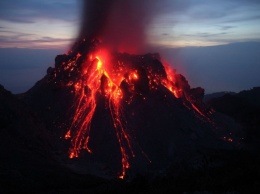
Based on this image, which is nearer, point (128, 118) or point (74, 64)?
point (128, 118)

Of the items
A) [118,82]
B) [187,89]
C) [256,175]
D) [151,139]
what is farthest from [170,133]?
[256,175]

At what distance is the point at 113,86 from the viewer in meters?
54.9

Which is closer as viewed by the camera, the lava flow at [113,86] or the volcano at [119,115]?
the volcano at [119,115]

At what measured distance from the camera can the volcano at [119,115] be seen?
46938 mm

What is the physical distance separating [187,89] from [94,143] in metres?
20.4

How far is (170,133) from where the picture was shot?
50.4m

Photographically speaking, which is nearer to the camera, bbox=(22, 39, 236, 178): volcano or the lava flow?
bbox=(22, 39, 236, 178): volcano

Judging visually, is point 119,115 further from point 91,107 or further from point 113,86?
point 113,86

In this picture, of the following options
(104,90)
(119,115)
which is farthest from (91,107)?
(119,115)

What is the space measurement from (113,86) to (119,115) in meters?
4.94

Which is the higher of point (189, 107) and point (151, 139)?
point (189, 107)

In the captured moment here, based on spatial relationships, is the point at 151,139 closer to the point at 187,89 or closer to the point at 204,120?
the point at 204,120

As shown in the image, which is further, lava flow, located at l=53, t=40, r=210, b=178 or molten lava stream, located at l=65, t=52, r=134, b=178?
lava flow, located at l=53, t=40, r=210, b=178

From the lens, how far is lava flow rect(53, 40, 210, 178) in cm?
4991
